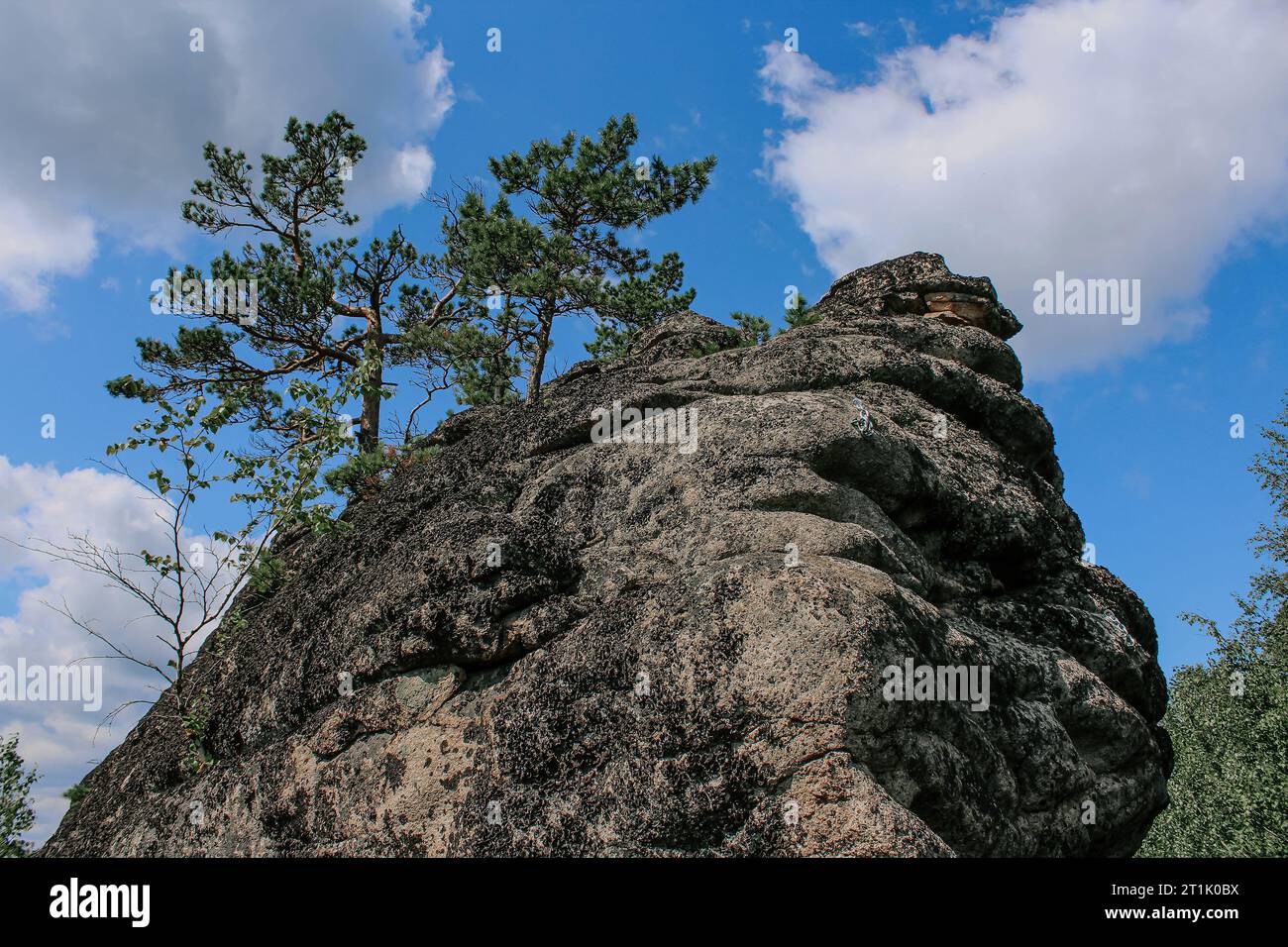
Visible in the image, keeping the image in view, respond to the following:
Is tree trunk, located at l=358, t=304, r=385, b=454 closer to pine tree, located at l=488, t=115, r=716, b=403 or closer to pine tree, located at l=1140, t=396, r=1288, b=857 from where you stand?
pine tree, located at l=488, t=115, r=716, b=403

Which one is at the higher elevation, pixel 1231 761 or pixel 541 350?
pixel 541 350

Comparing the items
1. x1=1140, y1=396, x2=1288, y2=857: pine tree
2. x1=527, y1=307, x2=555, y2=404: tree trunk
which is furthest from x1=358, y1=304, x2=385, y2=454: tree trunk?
x1=1140, y1=396, x2=1288, y2=857: pine tree

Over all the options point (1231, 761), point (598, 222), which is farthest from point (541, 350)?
point (1231, 761)

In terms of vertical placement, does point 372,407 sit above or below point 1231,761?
above

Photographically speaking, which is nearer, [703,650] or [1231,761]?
[703,650]

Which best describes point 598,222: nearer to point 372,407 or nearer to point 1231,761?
point 372,407

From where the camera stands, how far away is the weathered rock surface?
5352 millimetres

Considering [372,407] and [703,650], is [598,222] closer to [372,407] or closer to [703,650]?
[372,407]

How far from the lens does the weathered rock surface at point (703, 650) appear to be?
17.6 ft

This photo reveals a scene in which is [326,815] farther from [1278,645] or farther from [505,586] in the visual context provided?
[1278,645]

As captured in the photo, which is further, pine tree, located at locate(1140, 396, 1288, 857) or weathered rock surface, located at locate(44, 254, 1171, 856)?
pine tree, located at locate(1140, 396, 1288, 857)

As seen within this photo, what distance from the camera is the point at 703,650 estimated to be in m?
5.70

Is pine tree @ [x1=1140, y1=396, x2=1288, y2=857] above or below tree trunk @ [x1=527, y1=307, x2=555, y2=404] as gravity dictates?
below

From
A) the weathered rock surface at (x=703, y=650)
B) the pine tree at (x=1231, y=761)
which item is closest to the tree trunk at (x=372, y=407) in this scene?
the weathered rock surface at (x=703, y=650)
